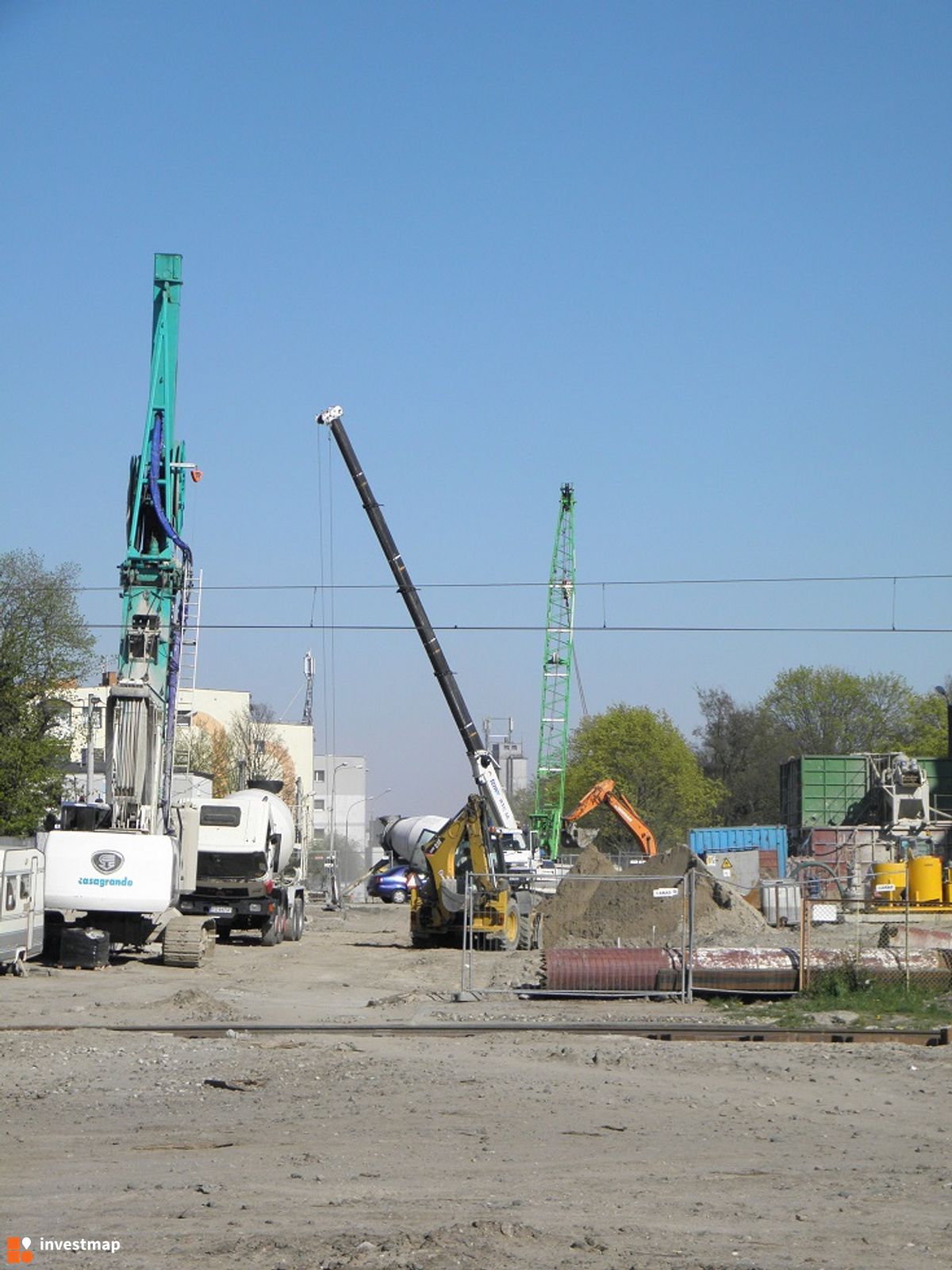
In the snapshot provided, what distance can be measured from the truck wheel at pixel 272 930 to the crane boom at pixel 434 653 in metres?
5.50

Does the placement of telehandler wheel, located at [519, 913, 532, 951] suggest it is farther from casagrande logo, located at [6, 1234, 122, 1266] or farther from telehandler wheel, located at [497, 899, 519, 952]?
casagrande logo, located at [6, 1234, 122, 1266]

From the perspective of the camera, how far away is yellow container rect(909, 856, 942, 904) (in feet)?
134

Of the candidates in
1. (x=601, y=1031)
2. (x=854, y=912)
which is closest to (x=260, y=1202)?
(x=601, y=1031)

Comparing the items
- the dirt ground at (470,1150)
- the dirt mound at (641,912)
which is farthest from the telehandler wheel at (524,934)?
the dirt ground at (470,1150)

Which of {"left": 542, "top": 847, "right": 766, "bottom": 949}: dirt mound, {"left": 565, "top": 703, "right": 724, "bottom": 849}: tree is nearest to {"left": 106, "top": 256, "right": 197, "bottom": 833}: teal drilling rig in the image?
{"left": 542, "top": 847, "right": 766, "bottom": 949}: dirt mound

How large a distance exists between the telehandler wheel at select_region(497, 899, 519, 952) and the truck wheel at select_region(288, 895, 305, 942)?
653 cm

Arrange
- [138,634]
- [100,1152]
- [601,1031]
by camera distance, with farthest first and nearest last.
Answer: [138,634] < [601,1031] < [100,1152]

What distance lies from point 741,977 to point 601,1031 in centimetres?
390

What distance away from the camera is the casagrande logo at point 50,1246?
287 inches

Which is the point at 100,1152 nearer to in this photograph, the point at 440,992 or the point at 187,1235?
the point at 187,1235

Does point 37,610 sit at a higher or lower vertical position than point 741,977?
higher

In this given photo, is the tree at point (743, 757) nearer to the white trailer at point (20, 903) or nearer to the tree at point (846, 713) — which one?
the tree at point (846, 713)

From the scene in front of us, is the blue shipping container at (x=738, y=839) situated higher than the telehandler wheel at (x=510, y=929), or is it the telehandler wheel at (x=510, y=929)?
the blue shipping container at (x=738, y=839)

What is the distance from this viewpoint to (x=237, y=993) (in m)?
22.5
